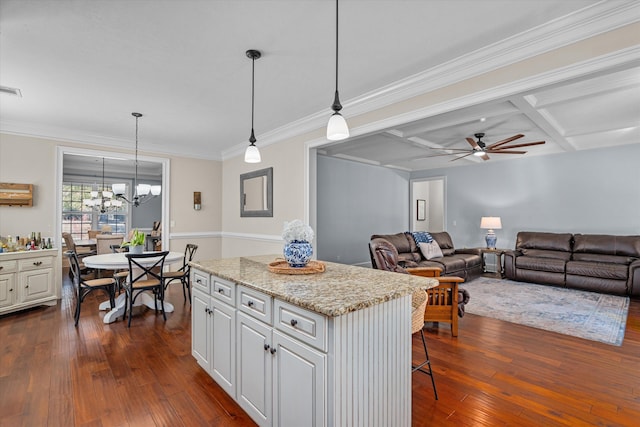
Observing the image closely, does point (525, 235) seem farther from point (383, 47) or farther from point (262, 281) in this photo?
point (262, 281)

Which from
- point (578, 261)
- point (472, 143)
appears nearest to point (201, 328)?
point (472, 143)

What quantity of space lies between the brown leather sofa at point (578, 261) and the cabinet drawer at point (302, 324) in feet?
18.5

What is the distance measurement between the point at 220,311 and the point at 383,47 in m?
2.35

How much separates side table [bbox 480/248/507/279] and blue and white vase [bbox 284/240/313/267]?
5465 millimetres

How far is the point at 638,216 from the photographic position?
548cm

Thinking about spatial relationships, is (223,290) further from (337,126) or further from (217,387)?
(337,126)

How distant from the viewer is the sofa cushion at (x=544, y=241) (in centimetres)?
577

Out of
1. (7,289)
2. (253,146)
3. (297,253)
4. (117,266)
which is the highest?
(253,146)

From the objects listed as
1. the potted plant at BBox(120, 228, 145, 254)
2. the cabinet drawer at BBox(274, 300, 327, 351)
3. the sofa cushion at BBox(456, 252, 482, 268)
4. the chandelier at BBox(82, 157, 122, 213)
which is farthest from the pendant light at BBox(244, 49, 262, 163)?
the chandelier at BBox(82, 157, 122, 213)

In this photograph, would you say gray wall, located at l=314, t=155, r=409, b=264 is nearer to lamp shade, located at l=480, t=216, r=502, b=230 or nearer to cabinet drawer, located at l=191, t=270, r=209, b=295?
lamp shade, located at l=480, t=216, r=502, b=230

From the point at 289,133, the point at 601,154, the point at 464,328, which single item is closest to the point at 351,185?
the point at 289,133

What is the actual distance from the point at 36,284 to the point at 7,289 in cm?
30

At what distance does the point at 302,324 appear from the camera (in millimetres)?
1470

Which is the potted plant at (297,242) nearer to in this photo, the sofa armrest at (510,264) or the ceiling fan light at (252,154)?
the ceiling fan light at (252,154)
